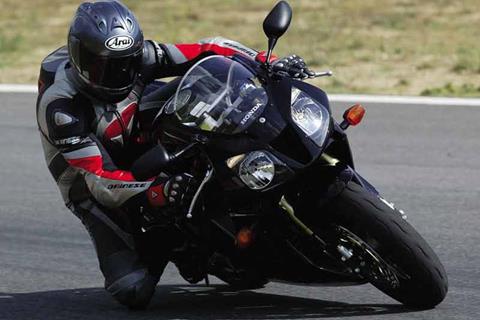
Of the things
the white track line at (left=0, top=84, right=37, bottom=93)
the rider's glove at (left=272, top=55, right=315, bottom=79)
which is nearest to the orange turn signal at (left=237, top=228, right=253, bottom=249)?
the rider's glove at (left=272, top=55, right=315, bottom=79)

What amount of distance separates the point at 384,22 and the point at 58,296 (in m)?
10.3

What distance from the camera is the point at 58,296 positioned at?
6.10 meters

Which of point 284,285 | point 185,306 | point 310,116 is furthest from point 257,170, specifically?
point 284,285

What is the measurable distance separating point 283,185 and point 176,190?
47 centimetres

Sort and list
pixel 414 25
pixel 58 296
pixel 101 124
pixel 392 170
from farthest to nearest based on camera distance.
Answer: pixel 414 25 → pixel 392 170 → pixel 58 296 → pixel 101 124

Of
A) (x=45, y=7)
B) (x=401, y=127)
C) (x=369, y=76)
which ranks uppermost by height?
(x=401, y=127)

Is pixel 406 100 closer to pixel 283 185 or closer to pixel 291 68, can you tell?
pixel 291 68

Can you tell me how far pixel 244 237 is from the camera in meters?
5.05

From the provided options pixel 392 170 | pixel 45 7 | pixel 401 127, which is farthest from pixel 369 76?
pixel 45 7

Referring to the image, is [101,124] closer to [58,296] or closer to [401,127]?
[58,296]

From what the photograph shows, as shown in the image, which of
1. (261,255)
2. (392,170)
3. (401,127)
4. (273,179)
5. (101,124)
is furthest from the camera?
(401,127)

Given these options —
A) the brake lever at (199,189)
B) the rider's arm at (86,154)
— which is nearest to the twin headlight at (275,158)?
the brake lever at (199,189)

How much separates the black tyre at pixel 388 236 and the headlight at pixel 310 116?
271mm

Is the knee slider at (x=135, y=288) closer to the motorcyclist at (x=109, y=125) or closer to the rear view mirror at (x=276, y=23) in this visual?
the motorcyclist at (x=109, y=125)
